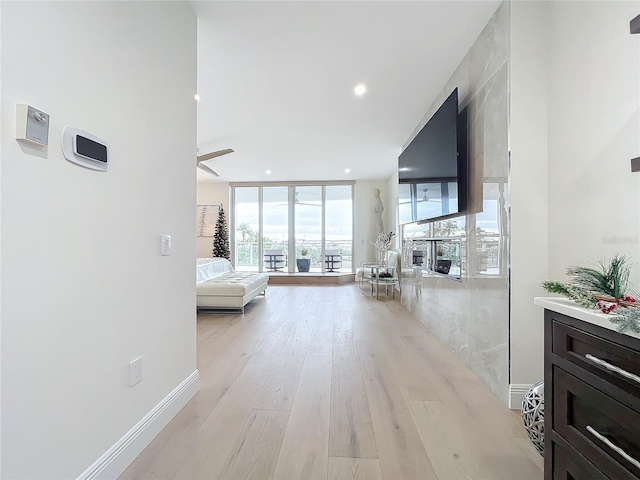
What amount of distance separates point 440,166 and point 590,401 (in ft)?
7.37

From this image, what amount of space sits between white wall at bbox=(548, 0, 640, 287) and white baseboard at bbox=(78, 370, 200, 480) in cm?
240

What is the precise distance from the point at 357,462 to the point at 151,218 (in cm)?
161

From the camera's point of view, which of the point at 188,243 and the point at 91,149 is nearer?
the point at 91,149

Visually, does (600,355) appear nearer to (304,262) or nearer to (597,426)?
(597,426)

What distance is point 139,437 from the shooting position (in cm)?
152

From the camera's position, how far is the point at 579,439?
1.02 metres

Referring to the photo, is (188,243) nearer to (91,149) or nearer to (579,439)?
(91,149)

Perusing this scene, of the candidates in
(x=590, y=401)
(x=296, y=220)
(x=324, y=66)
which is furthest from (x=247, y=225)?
(x=590, y=401)

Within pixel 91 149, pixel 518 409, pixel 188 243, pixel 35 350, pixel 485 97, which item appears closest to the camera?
pixel 35 350

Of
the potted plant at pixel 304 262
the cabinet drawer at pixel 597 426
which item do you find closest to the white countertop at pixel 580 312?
the cabinet drawer at pixel 597 426

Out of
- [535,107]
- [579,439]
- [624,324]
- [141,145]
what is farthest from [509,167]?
[141,145]

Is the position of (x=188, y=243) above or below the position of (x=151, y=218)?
below

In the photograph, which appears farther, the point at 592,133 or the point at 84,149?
the point at 592,133

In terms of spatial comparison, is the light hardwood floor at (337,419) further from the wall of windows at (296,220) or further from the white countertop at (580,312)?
the wall of windows at (296,220)
